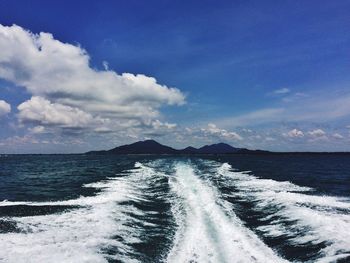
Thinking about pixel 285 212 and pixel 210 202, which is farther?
pixel 210 202

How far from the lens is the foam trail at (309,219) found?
52.9ft

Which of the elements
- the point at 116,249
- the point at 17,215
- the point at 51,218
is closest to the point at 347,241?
the point at 116,249

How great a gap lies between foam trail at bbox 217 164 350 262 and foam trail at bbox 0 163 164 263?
298 inches

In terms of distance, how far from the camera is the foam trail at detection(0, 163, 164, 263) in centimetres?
1477

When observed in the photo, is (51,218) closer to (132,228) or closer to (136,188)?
(132,228)

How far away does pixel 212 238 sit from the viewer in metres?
17.6

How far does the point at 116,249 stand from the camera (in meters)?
16.0

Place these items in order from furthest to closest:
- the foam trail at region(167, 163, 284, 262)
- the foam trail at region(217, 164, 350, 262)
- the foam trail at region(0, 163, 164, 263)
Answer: the foam trail at region(217, 164, 350, 262) < the foam trail at region(167, 163, 284, 262) < the foam trail at region(0, 163, 164, 263)

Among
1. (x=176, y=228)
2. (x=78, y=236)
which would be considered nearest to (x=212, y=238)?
(x=176, y=228)

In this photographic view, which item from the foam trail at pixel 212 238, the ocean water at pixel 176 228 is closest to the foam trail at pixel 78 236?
the ocean water at pixel 176 228

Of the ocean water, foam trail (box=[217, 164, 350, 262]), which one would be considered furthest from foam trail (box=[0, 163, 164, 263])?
foam trail (box=[217, 164, 350, 262])

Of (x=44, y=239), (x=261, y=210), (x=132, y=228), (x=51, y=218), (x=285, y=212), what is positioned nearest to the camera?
(x=44, y=239)

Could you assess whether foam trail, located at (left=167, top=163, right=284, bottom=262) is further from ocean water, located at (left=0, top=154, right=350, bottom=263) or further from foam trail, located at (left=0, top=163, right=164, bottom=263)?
foam trail, located at (left=0, top=163, right=164, bottom=263)

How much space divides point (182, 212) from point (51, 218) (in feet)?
26.9
